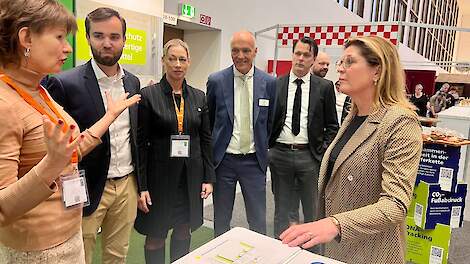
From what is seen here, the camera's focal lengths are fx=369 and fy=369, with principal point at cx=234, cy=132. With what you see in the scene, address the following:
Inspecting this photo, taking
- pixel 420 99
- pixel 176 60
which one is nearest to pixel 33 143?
pixel 176 60

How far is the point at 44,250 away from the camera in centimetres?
107

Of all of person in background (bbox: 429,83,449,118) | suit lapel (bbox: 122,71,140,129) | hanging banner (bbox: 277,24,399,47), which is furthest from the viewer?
person in background (bbox: 429,83,449,118)

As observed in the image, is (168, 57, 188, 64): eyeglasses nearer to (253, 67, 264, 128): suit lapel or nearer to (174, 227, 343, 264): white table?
(253, 67, 264, 128): suit lapel

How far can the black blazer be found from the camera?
271 centimetres

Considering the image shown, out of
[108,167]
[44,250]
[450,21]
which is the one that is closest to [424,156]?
[108,167]

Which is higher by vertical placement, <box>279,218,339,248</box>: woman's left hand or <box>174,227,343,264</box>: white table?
<box>279,218,339,248</box>: woman's left hand

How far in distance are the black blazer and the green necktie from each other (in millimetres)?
324

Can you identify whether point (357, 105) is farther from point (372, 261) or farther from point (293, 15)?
point (293, 15)

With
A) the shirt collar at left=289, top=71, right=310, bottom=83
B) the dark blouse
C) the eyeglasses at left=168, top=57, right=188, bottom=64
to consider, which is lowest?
the dark blouse

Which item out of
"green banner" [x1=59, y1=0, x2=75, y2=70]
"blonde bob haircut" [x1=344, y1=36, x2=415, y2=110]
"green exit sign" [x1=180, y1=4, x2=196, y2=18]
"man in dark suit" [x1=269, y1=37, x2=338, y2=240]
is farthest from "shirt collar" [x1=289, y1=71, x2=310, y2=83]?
"green exit sign" [x1=180, y1=4, x2=196, y2=18]

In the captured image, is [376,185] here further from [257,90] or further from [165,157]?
[257,90]

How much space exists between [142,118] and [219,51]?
364 centimetres

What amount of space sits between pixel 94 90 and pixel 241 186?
1.18 m

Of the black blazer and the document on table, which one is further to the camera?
the black blazer
